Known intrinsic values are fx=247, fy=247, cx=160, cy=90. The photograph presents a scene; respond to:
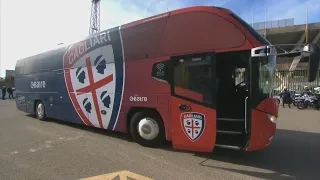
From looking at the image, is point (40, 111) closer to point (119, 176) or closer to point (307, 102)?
point (119, 176)

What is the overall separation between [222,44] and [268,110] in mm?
1609

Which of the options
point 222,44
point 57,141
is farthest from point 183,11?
point 57,141

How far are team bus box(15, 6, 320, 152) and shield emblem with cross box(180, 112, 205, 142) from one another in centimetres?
2

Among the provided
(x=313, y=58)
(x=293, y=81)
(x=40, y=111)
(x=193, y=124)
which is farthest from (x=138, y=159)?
(x=293, y=81)

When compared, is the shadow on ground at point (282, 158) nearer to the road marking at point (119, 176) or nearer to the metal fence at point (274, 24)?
the road marking at point (119, 176)

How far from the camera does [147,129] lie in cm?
630

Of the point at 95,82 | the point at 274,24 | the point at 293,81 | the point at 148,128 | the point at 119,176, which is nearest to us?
the point at 119,176

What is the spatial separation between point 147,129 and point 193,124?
1474mm

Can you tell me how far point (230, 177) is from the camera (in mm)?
4488

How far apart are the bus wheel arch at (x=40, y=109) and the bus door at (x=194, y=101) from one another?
7.51 meters

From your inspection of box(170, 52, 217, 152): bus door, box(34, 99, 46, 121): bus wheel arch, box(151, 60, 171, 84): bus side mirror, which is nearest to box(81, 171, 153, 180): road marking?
box(170, 52, 217, 152): bus door

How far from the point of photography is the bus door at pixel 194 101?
5102 millimetres

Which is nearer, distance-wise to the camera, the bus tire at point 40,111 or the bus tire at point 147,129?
the bus tire at point 147,129

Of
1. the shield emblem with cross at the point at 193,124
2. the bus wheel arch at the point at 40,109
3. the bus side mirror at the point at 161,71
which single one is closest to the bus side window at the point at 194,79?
the bus side mirror at the point at 161,71
